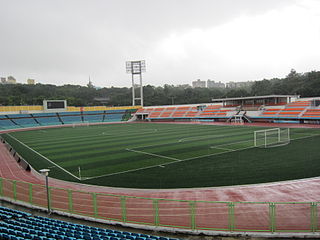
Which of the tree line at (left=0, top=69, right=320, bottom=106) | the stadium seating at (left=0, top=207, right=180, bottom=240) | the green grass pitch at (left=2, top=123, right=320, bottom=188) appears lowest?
the green grass pitch at (left=2, top=123, right=320, bottom=188)

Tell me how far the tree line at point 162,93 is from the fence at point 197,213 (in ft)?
253

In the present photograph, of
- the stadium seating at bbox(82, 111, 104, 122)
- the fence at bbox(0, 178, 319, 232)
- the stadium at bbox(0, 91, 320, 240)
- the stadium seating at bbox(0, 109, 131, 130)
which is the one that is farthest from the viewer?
the stadium seating at bbox(82, 111, 104, 122)

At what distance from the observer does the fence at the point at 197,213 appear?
29.9ft

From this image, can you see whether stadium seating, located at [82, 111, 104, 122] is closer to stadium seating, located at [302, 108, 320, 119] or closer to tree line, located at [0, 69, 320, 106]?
tree line, located at [0, 69, 320, 106]

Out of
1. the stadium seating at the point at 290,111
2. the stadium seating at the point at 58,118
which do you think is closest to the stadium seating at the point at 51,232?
the stadium seating at the point at 290,111

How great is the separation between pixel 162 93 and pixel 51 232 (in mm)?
109210

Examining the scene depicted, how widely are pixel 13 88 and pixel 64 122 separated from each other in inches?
1846

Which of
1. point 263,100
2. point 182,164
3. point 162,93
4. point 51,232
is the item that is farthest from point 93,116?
point 51,232

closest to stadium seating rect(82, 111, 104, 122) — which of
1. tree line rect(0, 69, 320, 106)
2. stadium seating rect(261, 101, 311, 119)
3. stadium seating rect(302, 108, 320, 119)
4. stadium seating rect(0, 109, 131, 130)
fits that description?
stadium seating rect(0, 109, 131, 130)

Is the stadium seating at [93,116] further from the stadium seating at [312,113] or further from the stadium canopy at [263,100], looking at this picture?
the stadium seating at [312,113]

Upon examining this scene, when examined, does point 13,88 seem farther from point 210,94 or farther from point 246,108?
point 246,108

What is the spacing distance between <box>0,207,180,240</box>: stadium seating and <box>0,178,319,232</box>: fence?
5.46 feet

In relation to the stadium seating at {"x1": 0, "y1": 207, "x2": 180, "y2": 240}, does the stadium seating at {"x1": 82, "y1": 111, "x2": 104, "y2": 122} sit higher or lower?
higher

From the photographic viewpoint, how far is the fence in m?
9.10
